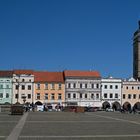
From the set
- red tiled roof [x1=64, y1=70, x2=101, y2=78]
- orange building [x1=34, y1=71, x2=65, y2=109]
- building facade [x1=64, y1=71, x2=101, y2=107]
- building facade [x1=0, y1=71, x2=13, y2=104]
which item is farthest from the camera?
red tiled roof [x1=64, y1=70, x2=101, y2=78]

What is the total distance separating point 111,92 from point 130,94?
202 inches

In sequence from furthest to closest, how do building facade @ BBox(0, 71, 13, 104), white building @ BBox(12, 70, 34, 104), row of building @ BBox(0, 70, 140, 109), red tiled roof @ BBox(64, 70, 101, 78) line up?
red tiled roof @ BBox(64, 70, 101, 78) < row of building @ BBox(0, 70, 140, 109) < white building @ BBox(12, 70, 34, 104) < building facade @ BBox(0, 71, 13, 104)

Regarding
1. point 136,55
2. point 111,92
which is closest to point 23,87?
point 111,92

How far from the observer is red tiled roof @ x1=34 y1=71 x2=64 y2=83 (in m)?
120

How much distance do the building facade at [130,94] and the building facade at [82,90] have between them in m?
7.32

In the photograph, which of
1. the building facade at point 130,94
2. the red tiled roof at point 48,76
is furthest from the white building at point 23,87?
the building facade at point 130,94

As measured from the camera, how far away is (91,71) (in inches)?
4931

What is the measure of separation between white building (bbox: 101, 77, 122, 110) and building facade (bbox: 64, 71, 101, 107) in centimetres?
203

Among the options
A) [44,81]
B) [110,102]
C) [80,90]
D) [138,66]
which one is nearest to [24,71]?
[44,81]

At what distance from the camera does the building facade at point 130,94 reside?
124312 mm

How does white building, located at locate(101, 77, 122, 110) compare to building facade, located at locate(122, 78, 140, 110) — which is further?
building facade, located at locate(122, 78, 140, 110)

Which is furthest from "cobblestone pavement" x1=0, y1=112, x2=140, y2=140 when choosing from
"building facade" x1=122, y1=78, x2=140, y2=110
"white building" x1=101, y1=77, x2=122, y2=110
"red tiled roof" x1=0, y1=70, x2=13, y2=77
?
"building facade" x1=122, y1=78, x2=140, y2=110

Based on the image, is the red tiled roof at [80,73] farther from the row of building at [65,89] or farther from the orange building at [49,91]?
the orange building at [49,91]

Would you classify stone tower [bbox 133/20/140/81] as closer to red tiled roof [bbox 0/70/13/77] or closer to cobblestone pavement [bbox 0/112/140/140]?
red tiled roof [bbox 0/70/13/77]
